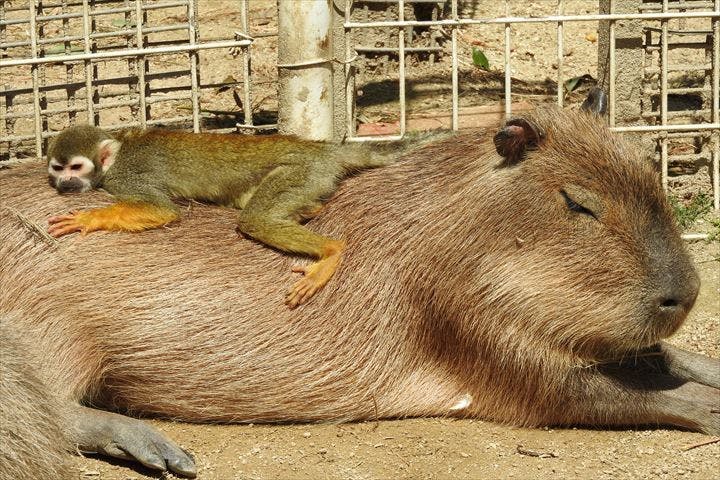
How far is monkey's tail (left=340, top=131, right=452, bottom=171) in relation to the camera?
5.44 metres

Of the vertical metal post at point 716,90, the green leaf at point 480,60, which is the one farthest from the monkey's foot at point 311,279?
the green leaf at point 480,60

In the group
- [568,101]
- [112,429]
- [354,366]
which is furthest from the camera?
[568,101]

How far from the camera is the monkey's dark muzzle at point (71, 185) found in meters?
5.30

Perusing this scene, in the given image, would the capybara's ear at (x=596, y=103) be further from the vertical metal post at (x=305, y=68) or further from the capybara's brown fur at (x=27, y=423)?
the capybara's brown fur at (x=27, y=423)

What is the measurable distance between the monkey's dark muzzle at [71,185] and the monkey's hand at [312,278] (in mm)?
1034

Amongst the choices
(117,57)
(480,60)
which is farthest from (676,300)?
(480,60)

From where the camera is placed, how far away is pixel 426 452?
493 centimetres

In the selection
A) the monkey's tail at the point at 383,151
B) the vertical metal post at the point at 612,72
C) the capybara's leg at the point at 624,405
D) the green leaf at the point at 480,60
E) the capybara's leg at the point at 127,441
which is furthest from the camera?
the green leaf at the point at 480,60

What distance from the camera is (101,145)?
5.31 m

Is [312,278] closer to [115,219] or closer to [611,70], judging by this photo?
[115,219]

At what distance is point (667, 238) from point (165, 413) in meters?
2.28

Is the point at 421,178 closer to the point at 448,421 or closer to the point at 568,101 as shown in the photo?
the point at 448,421

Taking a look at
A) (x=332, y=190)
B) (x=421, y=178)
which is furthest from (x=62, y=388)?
(x=421, y=178)

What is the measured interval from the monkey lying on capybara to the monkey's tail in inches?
7.4
